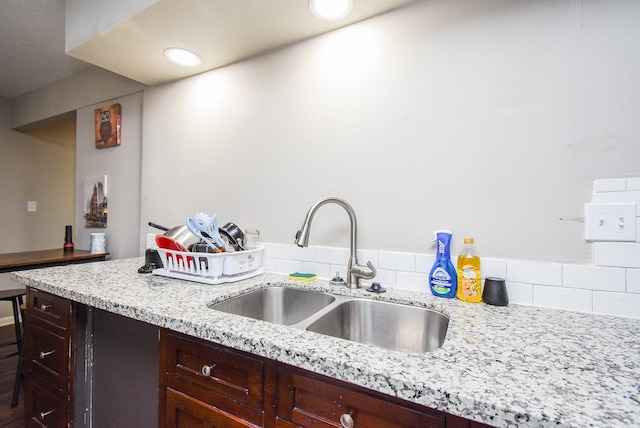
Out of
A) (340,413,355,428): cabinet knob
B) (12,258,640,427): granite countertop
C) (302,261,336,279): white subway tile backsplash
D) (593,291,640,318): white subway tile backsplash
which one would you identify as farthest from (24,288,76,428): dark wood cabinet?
(593,291,640,318): white subway tile backsplash

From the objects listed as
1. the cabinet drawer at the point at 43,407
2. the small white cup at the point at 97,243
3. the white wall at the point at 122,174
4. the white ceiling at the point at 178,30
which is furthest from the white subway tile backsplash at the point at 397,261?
the small white cup at the point at 97,243

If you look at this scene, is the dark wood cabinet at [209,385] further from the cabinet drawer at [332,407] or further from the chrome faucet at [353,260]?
the chrome faucet at [353,260]

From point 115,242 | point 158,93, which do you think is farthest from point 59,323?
point 158,93

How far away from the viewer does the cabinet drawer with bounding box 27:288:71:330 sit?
116cm

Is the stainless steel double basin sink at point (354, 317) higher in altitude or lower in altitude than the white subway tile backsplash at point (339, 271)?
lower

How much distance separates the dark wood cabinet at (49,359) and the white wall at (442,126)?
842 mm

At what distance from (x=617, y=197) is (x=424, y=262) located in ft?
1.92

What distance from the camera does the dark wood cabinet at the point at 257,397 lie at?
0.56m

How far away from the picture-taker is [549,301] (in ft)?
3.01

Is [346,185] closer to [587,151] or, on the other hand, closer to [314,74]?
[314,74]

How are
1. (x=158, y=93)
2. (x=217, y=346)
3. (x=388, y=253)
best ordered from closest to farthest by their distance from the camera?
1. (x=217, y=346)
2. (x=388, y=253)
3. (x=158, y=93)

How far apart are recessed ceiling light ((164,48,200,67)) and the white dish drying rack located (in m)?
1.03

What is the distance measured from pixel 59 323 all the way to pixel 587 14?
2.18m

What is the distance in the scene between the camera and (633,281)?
0.84 meters
